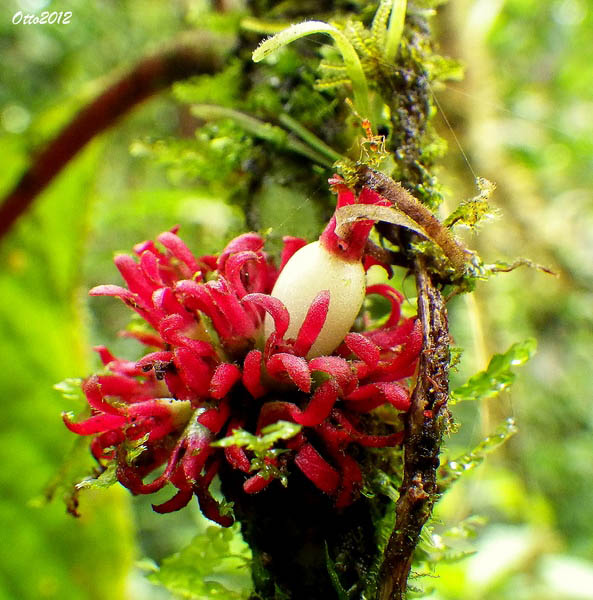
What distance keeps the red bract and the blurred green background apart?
0.16 m

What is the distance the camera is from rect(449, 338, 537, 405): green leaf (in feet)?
2.10

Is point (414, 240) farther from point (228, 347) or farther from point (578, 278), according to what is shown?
point (578, 278)

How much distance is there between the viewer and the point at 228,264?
594 millimetres

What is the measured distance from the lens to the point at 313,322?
1.74ft

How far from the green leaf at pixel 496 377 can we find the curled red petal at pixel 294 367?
20 centimetres

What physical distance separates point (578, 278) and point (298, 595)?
1.83 metres

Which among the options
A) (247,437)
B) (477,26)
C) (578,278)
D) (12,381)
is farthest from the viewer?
(578,278)

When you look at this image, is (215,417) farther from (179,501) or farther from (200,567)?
(200,567)

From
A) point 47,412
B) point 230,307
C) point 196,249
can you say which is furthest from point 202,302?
point 47,412


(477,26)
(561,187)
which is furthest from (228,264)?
(561,187)

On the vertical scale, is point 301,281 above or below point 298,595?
above

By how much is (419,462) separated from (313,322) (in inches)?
6.1

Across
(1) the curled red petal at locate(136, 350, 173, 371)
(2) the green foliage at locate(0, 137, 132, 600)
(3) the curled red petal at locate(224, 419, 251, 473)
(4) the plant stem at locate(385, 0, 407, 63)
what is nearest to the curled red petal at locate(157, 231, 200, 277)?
(1) the curled red petal at locate(136, 350, 173, 371)

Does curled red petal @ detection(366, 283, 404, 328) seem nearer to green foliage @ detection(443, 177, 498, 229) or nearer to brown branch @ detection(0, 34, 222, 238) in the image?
green foliage @ detection(443, 177, 498, 229)
